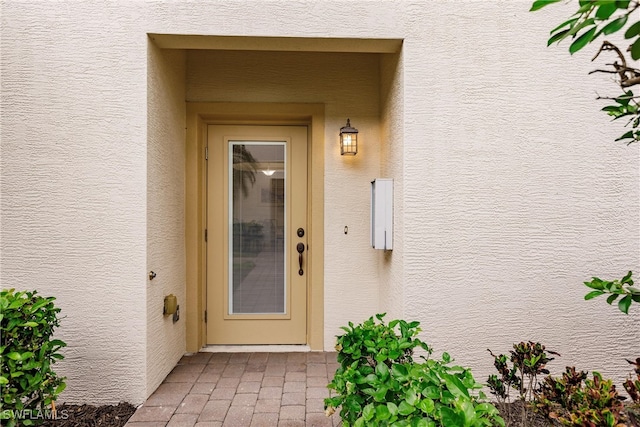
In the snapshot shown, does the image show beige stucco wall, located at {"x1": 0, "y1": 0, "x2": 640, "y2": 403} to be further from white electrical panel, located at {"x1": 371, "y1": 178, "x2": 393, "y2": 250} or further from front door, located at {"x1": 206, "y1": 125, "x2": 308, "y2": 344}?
front door, located at {"x1": 206, "y1": 125, "x2": 308, "y2": 344}

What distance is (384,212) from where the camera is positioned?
3.08 m

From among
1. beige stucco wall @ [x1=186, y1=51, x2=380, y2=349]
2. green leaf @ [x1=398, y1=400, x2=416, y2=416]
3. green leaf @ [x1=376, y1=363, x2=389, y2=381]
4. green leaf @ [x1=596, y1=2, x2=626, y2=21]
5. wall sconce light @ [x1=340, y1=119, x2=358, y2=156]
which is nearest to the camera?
green leaf @ [x1=596, y1=2, x2=626, y2=21]

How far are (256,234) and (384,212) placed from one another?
138 centimetres

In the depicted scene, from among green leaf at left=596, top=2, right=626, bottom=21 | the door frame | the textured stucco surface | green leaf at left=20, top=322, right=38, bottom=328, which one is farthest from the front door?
green leaf at left=596, top=2, right=626, bottom=21

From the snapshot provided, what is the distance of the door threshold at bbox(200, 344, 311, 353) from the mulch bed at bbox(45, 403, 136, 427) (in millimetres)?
1055

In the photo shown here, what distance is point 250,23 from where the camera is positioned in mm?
2803

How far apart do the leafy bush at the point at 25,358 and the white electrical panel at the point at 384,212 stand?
7.55 ft

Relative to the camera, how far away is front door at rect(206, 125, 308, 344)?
3801 millimetres

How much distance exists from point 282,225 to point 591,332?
2666 mm

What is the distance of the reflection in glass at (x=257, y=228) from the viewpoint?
3.81 meters

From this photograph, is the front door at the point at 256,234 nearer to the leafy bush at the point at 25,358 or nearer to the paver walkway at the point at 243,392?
the paver walkway at the point at 243,392

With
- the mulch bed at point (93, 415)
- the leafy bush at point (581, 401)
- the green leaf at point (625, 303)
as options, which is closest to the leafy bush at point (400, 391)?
the leafy bush at point (581, 401)

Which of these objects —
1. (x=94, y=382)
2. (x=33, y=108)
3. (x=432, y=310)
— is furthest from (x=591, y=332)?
(x=33, y=108)

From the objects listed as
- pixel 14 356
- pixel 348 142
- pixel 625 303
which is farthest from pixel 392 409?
pixel 348 142
